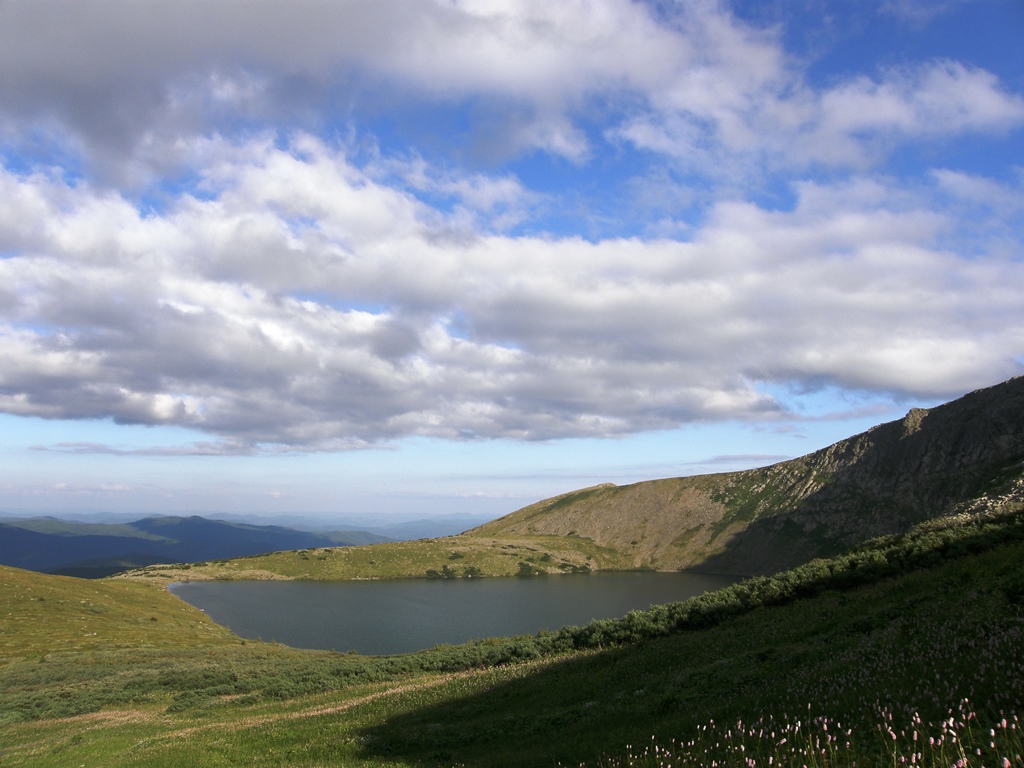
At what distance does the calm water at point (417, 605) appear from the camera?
9319cm

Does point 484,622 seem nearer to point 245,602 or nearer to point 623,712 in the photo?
point 245,602

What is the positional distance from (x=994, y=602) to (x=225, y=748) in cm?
2315

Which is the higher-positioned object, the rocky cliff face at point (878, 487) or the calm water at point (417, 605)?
the rocky cliff face at point (878, 487)

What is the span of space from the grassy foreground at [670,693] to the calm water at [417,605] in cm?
4208

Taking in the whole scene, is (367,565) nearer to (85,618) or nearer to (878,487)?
(85,618)

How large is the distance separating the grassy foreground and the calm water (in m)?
42.1

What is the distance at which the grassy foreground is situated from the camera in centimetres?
902

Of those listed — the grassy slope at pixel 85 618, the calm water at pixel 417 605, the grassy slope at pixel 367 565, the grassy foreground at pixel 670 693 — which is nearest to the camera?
the grassy foreground at pixel 670 693

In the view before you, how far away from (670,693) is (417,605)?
114586mm

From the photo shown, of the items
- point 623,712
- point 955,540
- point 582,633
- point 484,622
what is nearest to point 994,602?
point 623,712

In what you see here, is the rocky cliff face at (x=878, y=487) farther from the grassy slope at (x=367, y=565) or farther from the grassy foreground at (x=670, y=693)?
the grassy foreground at (x=670, y=693)

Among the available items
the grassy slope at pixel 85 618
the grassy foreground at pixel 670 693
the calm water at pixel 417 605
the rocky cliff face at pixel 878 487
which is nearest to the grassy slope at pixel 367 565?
the calm water at pixel 417 605

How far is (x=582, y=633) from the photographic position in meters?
34.5

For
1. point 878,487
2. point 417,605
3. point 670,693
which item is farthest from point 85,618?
point 878,487
